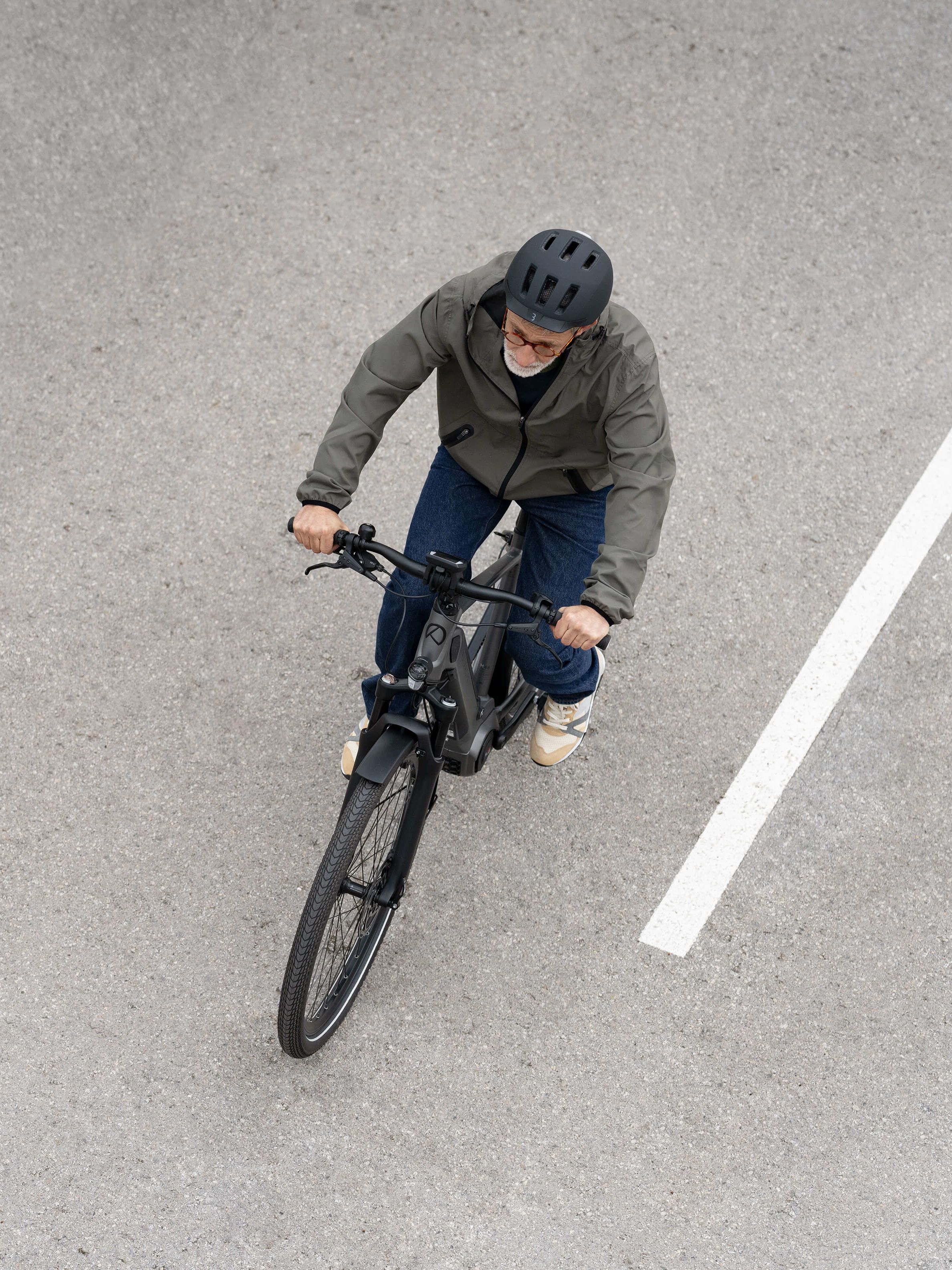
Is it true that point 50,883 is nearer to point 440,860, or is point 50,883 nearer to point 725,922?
point 440,860

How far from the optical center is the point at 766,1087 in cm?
416

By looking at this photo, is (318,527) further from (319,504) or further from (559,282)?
(559,282)

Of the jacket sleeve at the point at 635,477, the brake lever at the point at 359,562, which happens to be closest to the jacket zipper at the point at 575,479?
the jacket sleeve at the point at 635,477

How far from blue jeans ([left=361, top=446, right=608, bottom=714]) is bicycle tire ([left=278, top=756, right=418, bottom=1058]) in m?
0.50

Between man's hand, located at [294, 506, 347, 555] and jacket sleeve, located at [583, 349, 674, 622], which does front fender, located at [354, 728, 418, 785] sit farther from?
jacket sleeve, located at [583, 349, 674, 622]

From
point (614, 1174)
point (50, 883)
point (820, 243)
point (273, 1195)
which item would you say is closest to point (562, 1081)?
point (614, 1174)

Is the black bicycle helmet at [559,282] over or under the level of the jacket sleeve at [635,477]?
over

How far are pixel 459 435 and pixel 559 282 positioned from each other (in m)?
0.75

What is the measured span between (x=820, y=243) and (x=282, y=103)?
282cm

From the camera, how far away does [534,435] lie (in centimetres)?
364

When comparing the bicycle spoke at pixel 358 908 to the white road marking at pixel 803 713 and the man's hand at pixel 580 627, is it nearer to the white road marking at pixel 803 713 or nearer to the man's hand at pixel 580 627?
the man's hand at pixel 580 627

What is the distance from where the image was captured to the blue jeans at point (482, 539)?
3.93 metres

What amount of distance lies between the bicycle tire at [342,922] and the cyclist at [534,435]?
361 mm

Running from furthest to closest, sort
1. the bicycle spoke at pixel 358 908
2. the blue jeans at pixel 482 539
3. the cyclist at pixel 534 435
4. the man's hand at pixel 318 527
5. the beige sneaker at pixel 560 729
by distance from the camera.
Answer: the beige sneaker at pixel 560 729, the blue jeans at pixel 482 539, the bicycle spoke at pixel 358 908, the man's hand at pixel 318 527, the cyclist at pixel 534 435
